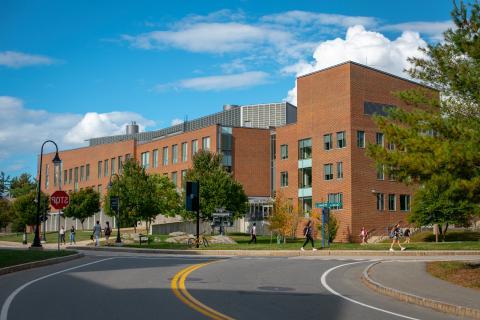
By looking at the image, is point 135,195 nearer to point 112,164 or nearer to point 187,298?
point 112,164

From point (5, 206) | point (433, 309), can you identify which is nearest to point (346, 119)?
point (433, 309)

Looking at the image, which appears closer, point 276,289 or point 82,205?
point 276,289

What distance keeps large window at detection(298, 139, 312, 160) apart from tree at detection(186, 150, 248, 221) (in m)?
11.5

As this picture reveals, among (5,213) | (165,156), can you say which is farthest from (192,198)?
(5,213)

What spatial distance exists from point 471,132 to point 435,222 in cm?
3644

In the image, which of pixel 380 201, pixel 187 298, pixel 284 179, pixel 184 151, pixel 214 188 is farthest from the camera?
pixel 184 151

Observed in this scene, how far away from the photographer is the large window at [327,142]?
64125 mm

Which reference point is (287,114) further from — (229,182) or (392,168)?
(392,168)

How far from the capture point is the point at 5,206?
9769cm

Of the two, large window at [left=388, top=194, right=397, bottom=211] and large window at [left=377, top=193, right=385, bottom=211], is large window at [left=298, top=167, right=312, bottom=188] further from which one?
large window at [left=388, top=194, right=397, bottom=211]

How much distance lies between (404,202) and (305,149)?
11682mm

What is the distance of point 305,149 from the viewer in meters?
68.4

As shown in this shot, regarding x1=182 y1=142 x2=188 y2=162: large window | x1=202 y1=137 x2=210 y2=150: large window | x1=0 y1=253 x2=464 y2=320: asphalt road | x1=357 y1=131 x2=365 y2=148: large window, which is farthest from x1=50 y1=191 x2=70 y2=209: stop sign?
A: x1=182 y1=142 x2=188 y2=162: large window

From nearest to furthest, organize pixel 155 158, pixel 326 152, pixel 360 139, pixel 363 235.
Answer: pixel 363 235
pixel 360 139
pixel 326 152
pixel 155 158
